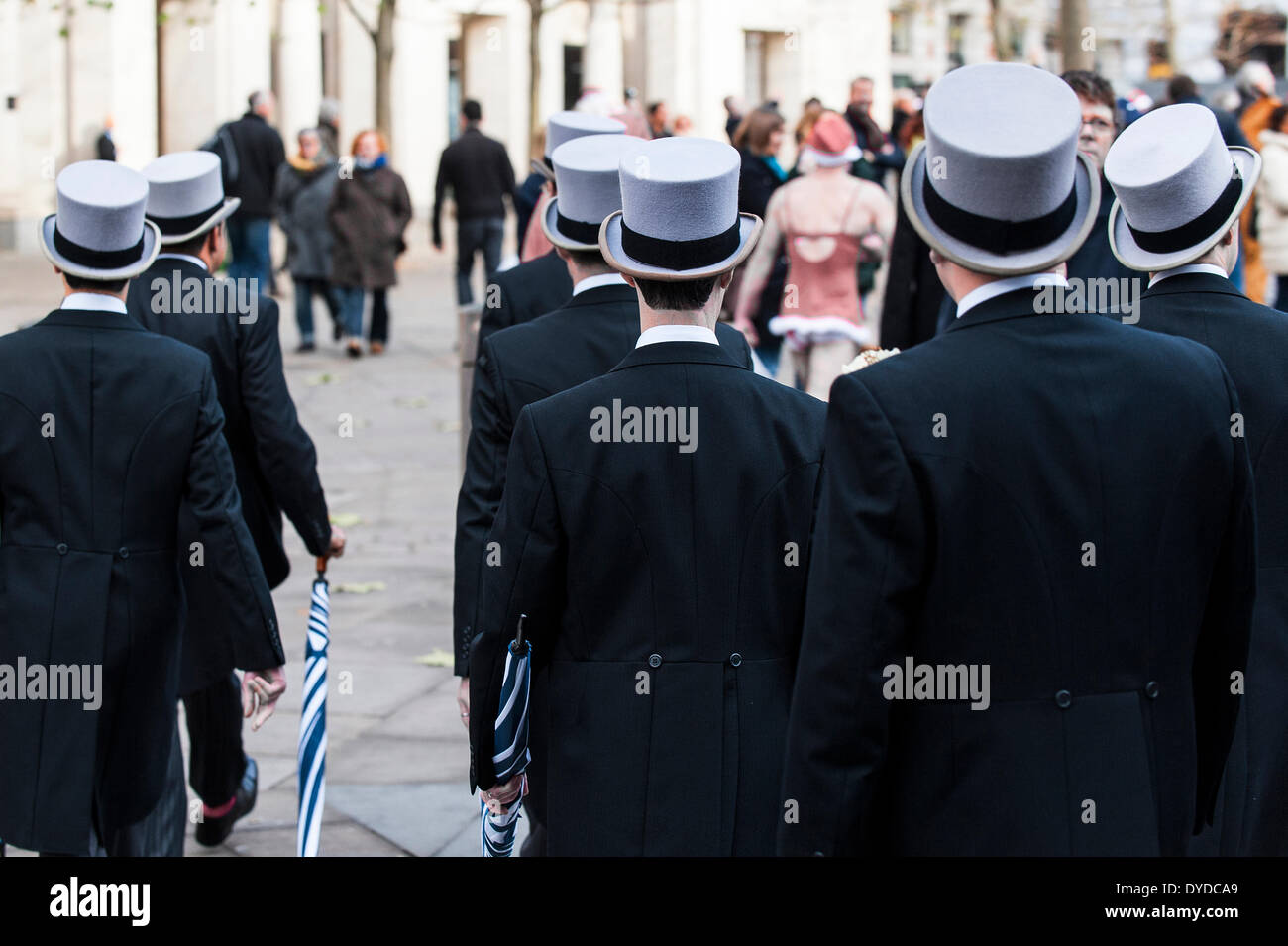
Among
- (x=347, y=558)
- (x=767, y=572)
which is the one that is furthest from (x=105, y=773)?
(x=347, y=558)

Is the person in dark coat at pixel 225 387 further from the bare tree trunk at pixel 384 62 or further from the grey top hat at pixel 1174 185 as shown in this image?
the bare tree trunk at pixel 384 62

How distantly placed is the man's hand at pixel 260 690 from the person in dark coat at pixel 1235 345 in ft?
7.19

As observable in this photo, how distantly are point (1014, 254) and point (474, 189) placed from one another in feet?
45.1

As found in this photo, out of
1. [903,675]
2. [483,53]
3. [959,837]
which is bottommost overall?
[483,53]

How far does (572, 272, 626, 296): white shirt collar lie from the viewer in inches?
169

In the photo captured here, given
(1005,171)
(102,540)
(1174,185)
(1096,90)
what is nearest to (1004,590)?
(1005,171)

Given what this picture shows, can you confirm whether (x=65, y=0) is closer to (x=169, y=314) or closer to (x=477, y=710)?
(x=169, y=314)

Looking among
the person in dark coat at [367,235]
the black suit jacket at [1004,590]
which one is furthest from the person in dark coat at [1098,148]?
the person in dark coat at [367,235]

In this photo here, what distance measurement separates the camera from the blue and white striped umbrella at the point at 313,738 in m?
5.03

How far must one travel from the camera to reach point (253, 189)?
1609cm

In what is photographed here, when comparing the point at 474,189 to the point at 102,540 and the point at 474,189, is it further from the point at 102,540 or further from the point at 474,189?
the point at 102,540
